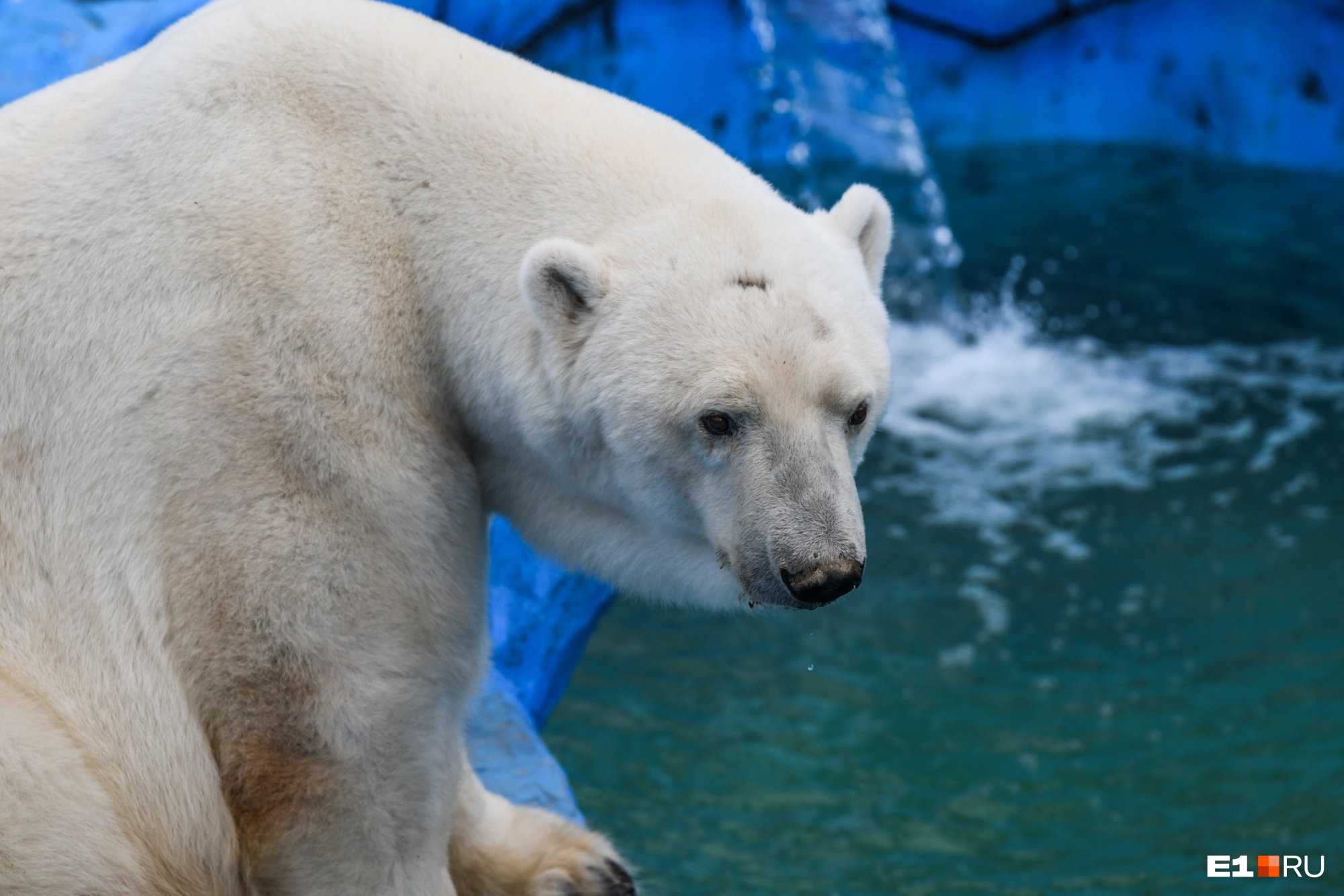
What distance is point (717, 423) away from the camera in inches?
86.3

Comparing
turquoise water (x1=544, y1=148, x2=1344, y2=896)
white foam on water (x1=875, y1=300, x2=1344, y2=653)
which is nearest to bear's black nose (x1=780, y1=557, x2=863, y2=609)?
turquoise water (x1=544, y1=148, x2=1344, y2=896)

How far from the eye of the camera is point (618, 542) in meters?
2.51

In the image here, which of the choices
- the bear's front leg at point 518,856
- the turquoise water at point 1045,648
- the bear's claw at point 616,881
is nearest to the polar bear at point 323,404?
the bear's front leg at point 518,856

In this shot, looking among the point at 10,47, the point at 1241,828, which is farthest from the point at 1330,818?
the point at 10,47

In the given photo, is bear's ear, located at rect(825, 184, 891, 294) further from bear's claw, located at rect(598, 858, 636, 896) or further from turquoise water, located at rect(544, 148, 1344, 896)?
turquoise water, located at rect(544, 148, 1344, 896)

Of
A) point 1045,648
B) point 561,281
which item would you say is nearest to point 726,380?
point 561,281

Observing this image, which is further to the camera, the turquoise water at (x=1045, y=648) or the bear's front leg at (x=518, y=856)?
the turquoise water at (x=1045, y=648)

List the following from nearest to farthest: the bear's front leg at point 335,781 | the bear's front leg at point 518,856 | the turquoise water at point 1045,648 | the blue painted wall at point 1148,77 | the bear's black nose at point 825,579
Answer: the bear's black nose at point 825,579 → the bear's front leg at point 335,781 → the bear's front leg at point 518,856 → the turquoise water at point 1045,648 → the blue painted wall at point 1148,77

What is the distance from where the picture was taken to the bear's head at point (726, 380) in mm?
2170

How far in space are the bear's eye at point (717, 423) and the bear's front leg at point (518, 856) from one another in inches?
44.6

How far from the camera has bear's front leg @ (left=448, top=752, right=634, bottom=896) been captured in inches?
119

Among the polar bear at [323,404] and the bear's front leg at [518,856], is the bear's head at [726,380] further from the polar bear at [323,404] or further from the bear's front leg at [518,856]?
the bear's front leg at [518,856]

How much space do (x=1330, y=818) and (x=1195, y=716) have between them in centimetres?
68

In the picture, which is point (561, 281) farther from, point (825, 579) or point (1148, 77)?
point (1148, 77)
